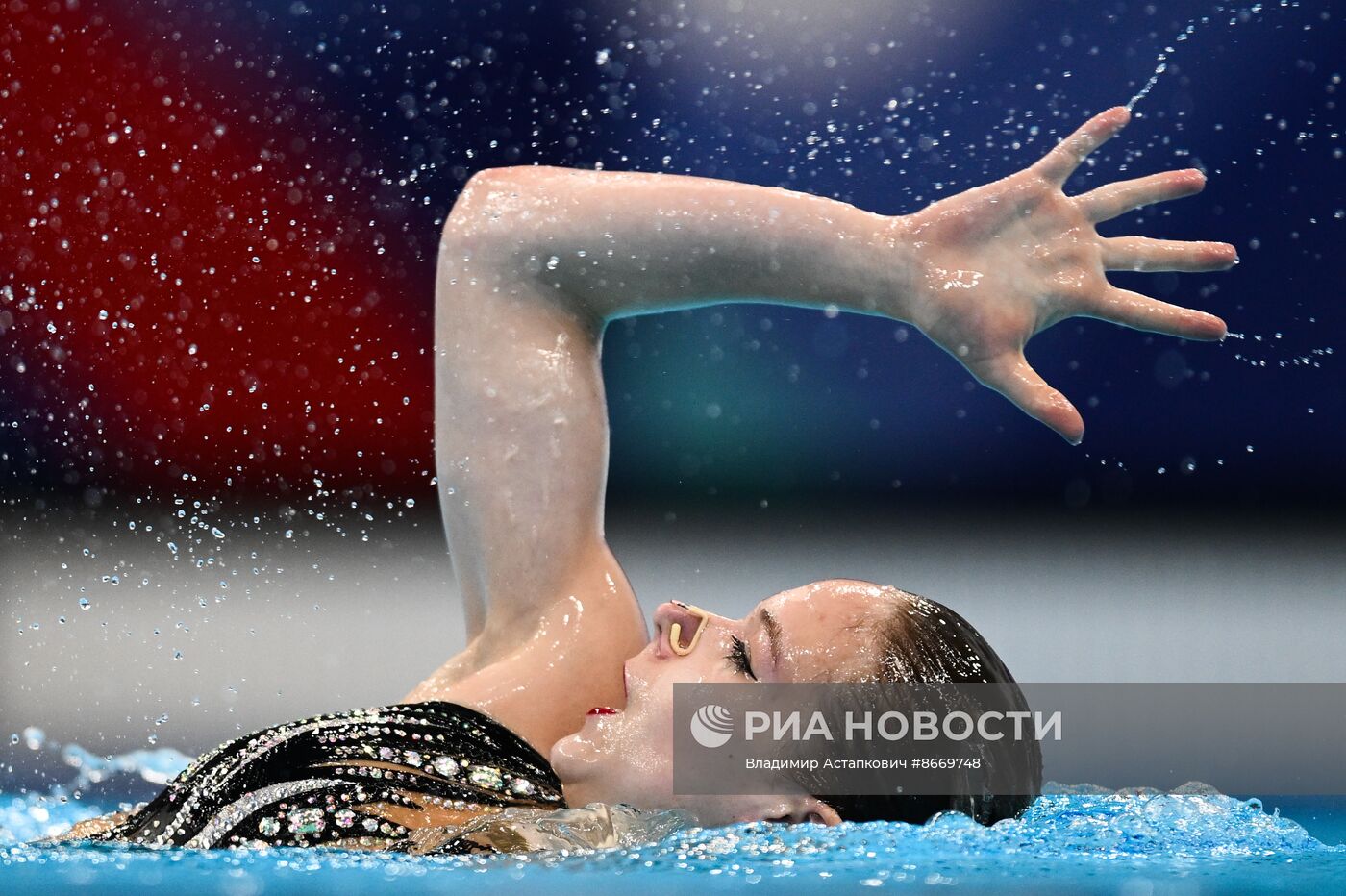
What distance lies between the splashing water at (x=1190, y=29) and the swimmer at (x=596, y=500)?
76.2 inches

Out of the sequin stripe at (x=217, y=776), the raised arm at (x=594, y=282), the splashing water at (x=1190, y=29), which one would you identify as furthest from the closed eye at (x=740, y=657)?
the splashing water at (x=1190, y=29)

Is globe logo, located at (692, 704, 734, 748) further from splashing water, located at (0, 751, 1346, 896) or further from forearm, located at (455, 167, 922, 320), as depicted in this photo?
forearm, located at (455, 167, 922, 320)

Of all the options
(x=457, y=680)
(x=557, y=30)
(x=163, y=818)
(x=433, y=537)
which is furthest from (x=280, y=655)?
(x=163, y=818)

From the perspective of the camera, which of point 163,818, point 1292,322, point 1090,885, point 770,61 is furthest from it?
point 770,61

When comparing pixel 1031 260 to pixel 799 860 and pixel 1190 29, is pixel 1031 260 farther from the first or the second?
pixel 1190 29

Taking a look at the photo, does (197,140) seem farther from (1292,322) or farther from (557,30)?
(1292,322)

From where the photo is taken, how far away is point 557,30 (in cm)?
360

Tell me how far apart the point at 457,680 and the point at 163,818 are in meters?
0.42

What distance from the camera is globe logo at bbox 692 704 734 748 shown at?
1409 millimetres

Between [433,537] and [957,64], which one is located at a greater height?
[957,64]

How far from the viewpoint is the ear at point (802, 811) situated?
55.2 inches

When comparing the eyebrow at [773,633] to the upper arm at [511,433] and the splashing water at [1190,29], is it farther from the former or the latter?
the splashing water at [1190,29]

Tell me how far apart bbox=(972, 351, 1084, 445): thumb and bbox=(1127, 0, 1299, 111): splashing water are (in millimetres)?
2034

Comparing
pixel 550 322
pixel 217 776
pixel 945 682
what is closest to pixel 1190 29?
pixel 550 322
